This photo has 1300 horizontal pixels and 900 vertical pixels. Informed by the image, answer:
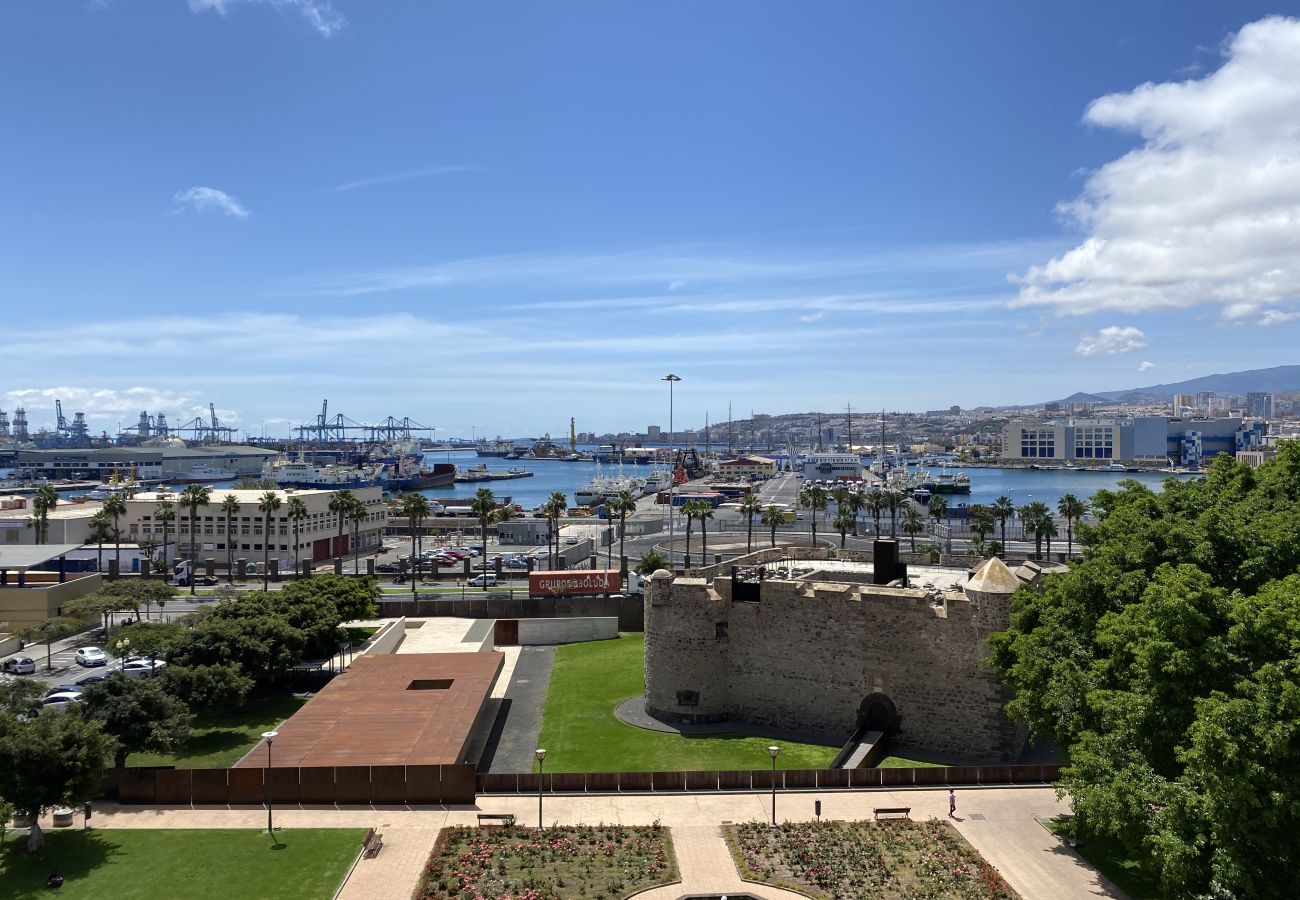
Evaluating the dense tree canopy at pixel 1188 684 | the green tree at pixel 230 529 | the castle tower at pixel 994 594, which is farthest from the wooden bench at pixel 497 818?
the green tree at pixel 230 529

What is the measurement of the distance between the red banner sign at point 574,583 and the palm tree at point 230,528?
29.3 meters

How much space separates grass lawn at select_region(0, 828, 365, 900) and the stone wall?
15213mm

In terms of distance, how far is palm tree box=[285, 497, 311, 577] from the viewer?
71250 mm

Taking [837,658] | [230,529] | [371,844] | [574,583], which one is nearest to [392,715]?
[371,844]

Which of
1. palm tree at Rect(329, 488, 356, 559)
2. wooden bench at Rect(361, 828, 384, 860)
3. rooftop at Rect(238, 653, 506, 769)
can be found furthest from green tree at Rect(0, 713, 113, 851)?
palm tree at Rect(329, 488, 356, 559)

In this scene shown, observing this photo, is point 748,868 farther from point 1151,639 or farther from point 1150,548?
point 1150,548

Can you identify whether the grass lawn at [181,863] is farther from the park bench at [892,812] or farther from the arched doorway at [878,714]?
the arched doorway at [878,714]

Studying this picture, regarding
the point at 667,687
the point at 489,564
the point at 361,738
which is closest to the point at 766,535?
the point at 489,564

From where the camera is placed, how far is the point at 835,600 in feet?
110

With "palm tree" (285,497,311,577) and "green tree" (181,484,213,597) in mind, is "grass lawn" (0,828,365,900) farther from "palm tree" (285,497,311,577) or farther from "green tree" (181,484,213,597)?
"palm tree" (285,497,311,577)

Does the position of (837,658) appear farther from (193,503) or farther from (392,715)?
(193,503)

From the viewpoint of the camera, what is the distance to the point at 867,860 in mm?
22797

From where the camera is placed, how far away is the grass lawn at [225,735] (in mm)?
30812

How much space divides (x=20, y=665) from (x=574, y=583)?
28.8m
